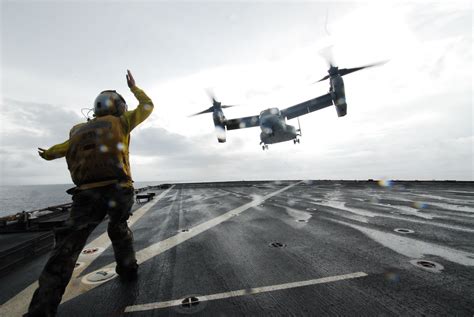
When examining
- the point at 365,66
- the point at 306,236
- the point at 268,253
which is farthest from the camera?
the point at 365,66

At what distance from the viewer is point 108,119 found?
3.00 m

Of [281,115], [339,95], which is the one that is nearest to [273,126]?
[281,115]

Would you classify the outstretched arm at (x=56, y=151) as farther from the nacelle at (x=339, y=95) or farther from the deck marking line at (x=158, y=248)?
the nacelle at (x=339, y=95)

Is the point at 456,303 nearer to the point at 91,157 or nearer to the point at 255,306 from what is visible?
the point at 255,306

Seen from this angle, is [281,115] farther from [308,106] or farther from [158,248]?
[158,248]

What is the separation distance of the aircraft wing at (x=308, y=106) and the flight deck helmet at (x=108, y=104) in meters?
24.1

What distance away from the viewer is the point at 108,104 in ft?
10.6

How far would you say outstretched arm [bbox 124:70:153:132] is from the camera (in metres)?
3.12

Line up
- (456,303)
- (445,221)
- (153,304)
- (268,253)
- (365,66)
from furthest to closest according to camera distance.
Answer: (365,66) < (445,221) < (268,253) < (153,304) < (456,303)

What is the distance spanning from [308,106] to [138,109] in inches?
988

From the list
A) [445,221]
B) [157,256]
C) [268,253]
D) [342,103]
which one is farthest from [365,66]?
[157,256]

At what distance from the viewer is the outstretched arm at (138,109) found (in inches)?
123

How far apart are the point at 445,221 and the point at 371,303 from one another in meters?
5.70

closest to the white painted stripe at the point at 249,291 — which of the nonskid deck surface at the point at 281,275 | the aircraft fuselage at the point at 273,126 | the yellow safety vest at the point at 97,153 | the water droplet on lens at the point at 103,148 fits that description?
the nonskid deck surface at the point at 281,275
